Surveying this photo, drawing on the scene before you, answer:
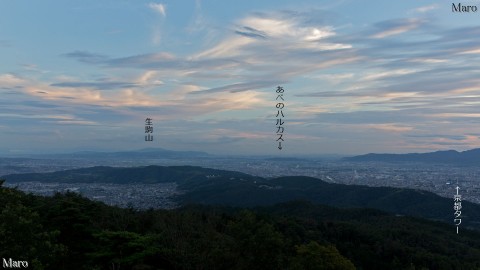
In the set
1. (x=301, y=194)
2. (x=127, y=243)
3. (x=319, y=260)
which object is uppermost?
(x=127, y=243)

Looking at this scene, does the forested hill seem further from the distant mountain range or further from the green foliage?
the distant mountain range

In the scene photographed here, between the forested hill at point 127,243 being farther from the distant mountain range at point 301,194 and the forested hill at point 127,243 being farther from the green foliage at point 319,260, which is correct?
the distant mountain range at point 301,194

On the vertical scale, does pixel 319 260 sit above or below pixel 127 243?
below

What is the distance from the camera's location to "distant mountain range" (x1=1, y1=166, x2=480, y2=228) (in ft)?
392

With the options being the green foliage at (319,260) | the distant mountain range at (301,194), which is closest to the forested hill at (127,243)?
the green foliage at (319,260)

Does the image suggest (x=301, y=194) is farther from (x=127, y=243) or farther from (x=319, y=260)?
(x=319, y=260)

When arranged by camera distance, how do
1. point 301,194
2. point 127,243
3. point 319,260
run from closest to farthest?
point 319,260 < point 127,243 < point 301,194

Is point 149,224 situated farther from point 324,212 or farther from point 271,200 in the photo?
point 271,200

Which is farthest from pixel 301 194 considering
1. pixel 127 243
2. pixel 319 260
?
pixel 319 260

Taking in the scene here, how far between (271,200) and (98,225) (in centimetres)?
11164

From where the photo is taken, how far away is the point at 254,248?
2236 cm

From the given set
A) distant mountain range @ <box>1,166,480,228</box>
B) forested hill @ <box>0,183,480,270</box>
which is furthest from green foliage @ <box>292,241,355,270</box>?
distant mountain range @ <box>1,166,480,228</box>

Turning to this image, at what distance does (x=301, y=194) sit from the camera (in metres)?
147

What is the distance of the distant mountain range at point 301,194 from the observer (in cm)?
11938
